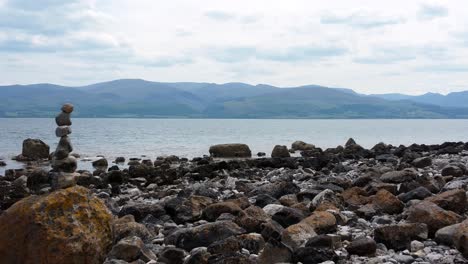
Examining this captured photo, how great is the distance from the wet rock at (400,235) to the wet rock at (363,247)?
1.63ft

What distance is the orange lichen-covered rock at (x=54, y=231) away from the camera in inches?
309

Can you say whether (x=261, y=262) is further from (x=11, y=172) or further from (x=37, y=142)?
(x=37, y=142)

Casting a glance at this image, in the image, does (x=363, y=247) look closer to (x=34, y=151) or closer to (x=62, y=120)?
(x=62, y=120)

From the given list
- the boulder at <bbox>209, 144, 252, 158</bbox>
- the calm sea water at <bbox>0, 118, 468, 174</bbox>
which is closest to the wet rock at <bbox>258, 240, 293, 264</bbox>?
the boulder at <bbox>209, 144, 252, 158</bbox>

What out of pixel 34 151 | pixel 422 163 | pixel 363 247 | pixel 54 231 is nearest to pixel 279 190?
pixel 363 247

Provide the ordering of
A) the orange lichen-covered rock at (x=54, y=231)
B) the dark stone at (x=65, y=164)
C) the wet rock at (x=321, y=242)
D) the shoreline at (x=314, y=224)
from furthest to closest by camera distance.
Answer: the dark stone at (x=65, y=164)
the wet rock at (x=321, y=242)
the shoreline at (x=314, y=224)
the orange lichen-covered rock at (x=54, y=231)

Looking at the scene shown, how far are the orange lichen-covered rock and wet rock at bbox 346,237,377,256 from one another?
13.2ft

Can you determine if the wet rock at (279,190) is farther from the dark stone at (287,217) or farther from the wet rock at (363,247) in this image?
the wet rock at (363,247)

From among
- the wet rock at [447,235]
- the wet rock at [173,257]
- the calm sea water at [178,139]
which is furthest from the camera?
the calm sea water at [178,139]

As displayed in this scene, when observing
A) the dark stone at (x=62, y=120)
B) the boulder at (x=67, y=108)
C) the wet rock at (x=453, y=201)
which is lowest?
the wet rock at (x=453, y=201)

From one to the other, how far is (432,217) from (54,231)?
667 centimetres

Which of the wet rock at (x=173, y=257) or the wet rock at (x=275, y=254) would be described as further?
the wet rock at (x=173, y=257)

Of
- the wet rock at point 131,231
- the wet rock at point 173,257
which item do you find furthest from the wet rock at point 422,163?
the wet rock at point 173,257

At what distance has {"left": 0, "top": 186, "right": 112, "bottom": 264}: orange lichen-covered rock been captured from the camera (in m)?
Result: 7.86
